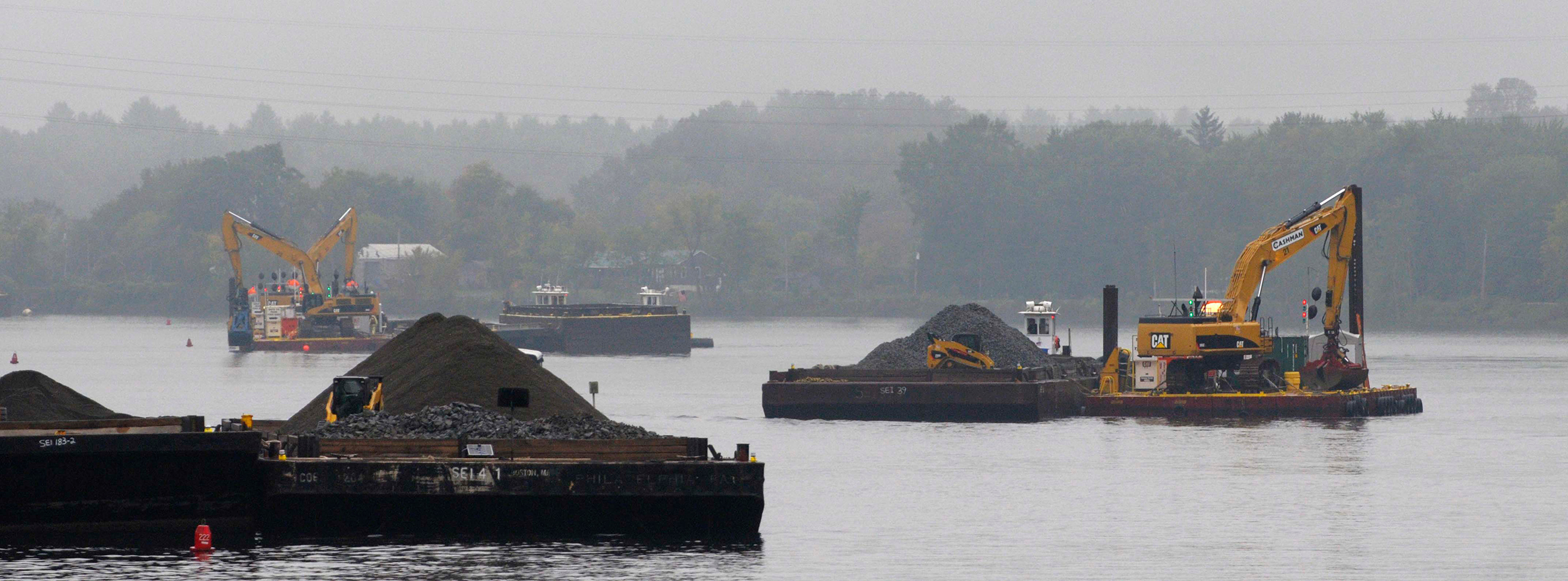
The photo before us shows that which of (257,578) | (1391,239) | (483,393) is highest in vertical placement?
(1391,239)

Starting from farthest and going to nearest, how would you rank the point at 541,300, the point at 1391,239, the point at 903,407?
the point at 1391,239 < the point at 541,300 < the point at 903,407

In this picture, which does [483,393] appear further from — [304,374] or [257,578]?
[304,374]

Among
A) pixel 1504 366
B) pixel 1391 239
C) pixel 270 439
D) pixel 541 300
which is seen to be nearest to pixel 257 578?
pixel 270 439

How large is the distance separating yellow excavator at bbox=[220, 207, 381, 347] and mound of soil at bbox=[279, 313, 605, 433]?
86.1m

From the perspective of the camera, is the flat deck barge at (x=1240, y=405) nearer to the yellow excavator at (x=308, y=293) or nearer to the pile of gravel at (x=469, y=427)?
the pile of gravel at (x=469, y=427)

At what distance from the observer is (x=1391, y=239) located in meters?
191

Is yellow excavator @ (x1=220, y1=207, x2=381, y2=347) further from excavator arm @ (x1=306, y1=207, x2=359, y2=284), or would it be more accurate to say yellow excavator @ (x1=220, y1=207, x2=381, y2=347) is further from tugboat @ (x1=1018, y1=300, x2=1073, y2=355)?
tugboat @ (x1=1018, y1=300, x2=1073, y2=355)

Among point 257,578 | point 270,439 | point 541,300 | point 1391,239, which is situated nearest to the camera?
point 257,578

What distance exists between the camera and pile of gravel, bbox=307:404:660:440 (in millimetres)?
34844

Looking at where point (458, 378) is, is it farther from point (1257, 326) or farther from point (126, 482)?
point (1257, 326)

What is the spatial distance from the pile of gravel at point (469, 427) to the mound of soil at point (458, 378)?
295 centimetres

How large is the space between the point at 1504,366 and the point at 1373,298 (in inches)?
3243

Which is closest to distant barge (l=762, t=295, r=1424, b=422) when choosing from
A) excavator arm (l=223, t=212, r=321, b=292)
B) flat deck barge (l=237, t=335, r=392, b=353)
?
flat deck barge (l=237, t=335, r=392, b=353)

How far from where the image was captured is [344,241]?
490 feet
